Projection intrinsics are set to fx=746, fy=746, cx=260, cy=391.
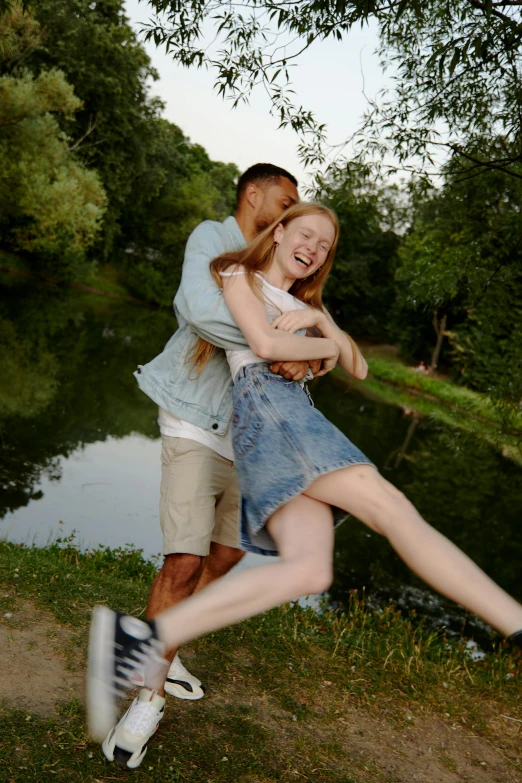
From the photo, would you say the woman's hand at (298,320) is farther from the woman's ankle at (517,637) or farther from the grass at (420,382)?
the grass at (420,382)

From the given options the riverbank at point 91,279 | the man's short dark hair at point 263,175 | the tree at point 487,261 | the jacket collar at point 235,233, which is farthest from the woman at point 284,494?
the riverbank at point 91,279

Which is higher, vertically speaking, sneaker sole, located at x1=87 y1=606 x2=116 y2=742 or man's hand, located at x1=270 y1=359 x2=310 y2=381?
man's hand, located at x1=270 y1=359 x2=310 y2=381

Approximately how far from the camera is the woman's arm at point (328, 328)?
10.4 feet

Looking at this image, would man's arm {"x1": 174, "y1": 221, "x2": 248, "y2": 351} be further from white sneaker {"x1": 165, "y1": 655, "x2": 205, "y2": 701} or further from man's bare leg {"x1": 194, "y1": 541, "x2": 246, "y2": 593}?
white sneaker {"x1": 165, "y1": 655, "x2": 205, "y2": 701}

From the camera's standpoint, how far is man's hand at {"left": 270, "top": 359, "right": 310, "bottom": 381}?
10.2ft

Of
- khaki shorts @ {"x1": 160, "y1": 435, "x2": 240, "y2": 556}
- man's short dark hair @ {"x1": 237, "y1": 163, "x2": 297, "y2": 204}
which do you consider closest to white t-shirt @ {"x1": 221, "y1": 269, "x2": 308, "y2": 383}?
khaki shorts @ {"x1": 160, "y1": 435, "x2": 240, "y2": 556}

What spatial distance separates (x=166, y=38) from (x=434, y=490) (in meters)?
9.73

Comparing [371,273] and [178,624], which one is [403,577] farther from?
[371,273]

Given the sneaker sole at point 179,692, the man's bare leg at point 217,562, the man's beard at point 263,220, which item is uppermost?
the man's beard at point 263,220

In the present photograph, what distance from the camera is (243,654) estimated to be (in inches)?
169

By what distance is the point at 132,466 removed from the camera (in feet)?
34.1

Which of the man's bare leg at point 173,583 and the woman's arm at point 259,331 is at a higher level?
the woman's arm at point 259,331

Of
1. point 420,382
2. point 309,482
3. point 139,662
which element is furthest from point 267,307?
point 420,382

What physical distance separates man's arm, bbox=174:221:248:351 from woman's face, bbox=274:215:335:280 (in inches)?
12.8
